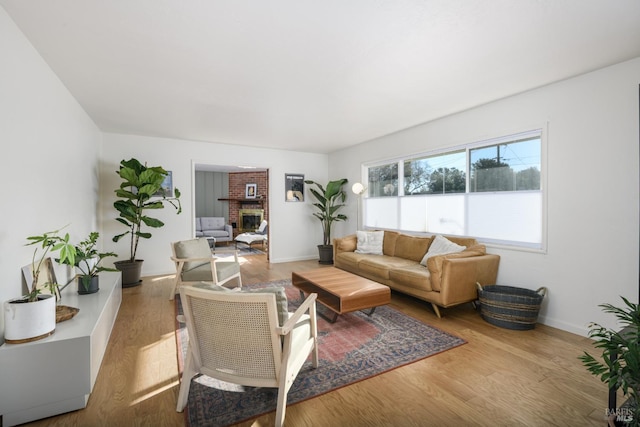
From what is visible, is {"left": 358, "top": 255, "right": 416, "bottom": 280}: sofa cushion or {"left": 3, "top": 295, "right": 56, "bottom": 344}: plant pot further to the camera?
{"left": 358, "top": 255, "right": 416, "bottom": 280}: sofa cushion

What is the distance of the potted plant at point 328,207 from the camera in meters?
6.03

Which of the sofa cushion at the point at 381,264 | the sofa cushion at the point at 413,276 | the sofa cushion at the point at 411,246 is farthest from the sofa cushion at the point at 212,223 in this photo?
the sofa cushion at the point at 413,276

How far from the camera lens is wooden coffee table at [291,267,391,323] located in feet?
9.11

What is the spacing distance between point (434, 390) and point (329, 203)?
4.71m

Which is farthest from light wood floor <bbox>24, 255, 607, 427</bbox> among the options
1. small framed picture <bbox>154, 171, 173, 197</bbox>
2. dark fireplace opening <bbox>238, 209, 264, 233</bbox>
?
dark fireplace opening <bbox>238, 209, 264, 233</bbox>

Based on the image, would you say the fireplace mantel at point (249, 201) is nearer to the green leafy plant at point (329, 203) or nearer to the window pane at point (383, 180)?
the green leafy plant at point (329, 203)

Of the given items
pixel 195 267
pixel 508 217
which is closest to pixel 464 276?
pixel 508 217

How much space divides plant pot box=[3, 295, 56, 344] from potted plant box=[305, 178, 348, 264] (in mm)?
4659

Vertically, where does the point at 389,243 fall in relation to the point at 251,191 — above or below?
below

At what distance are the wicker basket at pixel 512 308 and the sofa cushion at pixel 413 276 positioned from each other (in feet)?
1.91

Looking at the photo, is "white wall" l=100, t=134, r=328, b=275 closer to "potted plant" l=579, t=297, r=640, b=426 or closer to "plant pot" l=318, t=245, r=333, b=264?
"plant pot" l=318, t=245, r=333, b=264

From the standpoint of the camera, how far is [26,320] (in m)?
1.65

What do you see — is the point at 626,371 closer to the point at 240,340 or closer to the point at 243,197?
the point at 240,340

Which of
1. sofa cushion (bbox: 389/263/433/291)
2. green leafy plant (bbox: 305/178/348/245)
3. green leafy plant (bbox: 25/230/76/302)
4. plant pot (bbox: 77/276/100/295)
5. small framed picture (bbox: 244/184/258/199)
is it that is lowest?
sofa cushion (bbox: 389/263/433/291)
